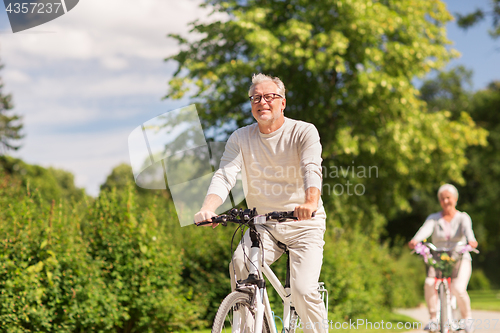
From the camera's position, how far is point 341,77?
13.1 m

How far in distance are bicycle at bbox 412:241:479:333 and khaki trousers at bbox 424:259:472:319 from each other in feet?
0.18

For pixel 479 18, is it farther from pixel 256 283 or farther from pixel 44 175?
pixel 44 175

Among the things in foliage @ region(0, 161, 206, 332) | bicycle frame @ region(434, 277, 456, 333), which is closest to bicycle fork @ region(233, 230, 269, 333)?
foliage @ region(0, 161, 206, 332)

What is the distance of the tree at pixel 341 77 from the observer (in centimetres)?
1159

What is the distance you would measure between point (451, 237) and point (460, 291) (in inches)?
26.9

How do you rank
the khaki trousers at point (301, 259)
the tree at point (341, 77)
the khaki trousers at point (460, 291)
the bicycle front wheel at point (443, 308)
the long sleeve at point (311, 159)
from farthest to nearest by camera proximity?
1. the tree at point (341, 77)
2. the khaki trousers at point (460, 291)
3. the bicycle front wheel at point (443, 308)
4. the khaki trousers at point (301, 259)
5. the long sleeve at point (311, 159)

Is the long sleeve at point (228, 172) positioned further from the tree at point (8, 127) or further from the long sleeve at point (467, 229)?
the tree at point (8, 127)

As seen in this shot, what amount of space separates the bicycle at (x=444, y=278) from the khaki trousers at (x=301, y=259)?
312cm

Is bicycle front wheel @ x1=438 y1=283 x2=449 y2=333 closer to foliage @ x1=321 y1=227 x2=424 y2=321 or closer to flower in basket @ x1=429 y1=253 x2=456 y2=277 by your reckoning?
flower in basket @ x1=429 y1=253 x2=456 y2=277

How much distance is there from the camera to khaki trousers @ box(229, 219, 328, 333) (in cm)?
334

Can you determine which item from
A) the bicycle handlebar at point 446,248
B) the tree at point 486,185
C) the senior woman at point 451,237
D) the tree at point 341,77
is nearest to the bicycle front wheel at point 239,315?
the senior woman at point 451,237

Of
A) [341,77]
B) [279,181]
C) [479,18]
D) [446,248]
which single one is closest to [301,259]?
[279,181]

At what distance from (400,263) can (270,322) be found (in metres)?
12.9

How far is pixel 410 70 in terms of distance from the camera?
1320 centimetres
